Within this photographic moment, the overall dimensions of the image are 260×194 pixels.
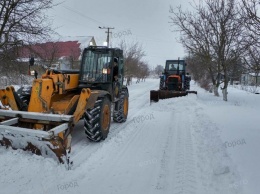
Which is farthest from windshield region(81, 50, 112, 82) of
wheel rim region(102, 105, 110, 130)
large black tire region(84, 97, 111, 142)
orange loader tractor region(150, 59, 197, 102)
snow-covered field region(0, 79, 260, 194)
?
orange loader tractor region(150, 59, 197, 102)

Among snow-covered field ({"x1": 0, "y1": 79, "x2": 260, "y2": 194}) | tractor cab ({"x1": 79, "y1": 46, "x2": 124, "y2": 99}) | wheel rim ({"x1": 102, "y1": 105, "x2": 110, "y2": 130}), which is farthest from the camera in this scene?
tractor cab ({"x1": 79, "y1": 46, "x2": 124, "y2": 99})

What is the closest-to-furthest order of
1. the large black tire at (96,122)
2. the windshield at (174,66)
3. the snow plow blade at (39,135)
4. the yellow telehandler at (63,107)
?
1. the snow plow blade at (39,135)
2. the yellow telehandler at (63,107)
3. the large black tire at (96,122)
4. the windshield at (174,66)

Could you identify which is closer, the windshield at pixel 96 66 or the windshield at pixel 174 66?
the windshield at pixel 96 66

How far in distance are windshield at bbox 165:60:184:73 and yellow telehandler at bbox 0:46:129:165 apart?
10.9 meters

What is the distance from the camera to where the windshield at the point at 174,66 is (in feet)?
62.8

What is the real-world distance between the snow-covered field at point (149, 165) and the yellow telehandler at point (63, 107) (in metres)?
0.28

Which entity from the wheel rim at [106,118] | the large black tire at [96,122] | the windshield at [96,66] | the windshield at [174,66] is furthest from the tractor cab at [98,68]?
the windshield at [174,66]

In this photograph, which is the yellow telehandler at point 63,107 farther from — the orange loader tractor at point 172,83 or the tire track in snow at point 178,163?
the orange loader tractor at point 172,83

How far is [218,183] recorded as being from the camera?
13.5ft

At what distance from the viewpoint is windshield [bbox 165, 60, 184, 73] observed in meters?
19.1

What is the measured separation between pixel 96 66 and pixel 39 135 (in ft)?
11.3

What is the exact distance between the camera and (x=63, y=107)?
20.1 ft

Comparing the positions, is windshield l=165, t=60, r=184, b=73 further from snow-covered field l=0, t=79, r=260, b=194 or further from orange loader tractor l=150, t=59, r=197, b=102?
snow-covered field l=0, t=79, r=260, b=194

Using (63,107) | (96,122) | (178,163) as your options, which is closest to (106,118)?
(96,122)
